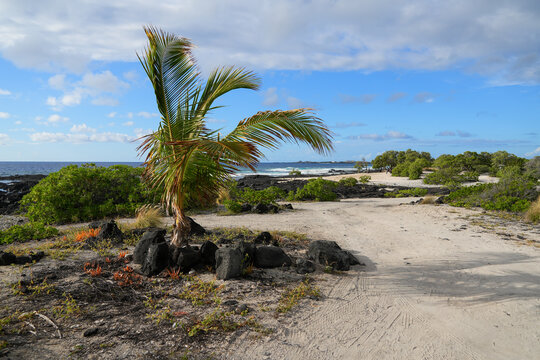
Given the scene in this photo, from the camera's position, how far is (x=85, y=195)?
475 inches

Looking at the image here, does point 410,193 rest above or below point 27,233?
above

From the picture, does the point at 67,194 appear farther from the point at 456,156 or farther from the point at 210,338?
the point at 456,156

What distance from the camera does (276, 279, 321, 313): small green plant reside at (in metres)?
4.57

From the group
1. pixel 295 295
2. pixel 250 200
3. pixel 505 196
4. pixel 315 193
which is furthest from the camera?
pixel 315 193

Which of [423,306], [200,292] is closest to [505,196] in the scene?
[423,306]

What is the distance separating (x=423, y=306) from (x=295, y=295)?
1.98 m

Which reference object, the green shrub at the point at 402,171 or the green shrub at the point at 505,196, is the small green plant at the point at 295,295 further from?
the green shrub at the point at 402,171

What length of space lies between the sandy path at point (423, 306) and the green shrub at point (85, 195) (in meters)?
7.86

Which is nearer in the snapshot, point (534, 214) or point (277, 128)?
point (277, 128)

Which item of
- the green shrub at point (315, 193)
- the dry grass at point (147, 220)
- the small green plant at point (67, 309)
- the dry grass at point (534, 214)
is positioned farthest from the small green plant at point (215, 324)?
the green shrub at point (315, 193)

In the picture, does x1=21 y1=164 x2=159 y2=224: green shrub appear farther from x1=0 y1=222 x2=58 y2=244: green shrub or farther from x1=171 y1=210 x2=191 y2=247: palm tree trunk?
x1=171 y1=210 x2=191 y2=247: palm tree trunk

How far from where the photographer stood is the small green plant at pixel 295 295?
4.57 m

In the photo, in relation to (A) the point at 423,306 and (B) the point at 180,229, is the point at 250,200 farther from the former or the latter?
(A) the point at 423,306

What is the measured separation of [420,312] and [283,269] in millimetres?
2501
